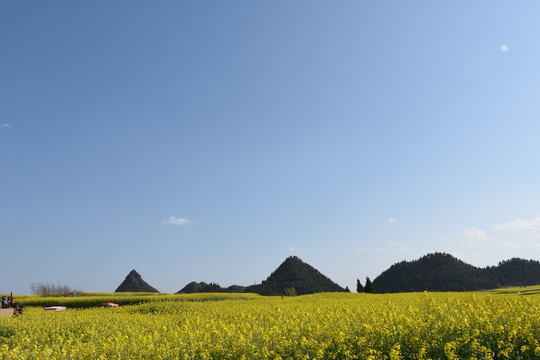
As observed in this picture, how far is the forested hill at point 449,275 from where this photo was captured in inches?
3654

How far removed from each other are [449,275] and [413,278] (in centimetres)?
825

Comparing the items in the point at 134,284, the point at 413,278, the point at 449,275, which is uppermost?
the point at 134,284

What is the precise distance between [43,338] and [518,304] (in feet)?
58.2

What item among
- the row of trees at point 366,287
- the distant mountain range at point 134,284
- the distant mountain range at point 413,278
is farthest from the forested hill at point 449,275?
the distant mountain range at point 134,284

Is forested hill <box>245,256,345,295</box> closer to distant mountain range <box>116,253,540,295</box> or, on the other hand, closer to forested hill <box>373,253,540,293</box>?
distant mountain range <box>116,253,540,295</box>

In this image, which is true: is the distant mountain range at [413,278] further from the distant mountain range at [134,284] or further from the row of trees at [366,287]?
the row of trees at [366,287]

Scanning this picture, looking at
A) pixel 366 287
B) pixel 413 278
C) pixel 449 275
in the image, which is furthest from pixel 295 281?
pixel 449 275

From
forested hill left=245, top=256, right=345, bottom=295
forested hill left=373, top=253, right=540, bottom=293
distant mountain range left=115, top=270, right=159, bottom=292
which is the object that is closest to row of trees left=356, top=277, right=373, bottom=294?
forested hill left=245, top=256, right=345, bottom=295

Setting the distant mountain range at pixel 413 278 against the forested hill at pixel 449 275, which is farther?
the forested hill at pixel 449 275

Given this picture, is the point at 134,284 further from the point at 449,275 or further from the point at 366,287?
the point at 449,275

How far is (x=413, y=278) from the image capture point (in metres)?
98.1

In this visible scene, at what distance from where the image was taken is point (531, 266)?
106m

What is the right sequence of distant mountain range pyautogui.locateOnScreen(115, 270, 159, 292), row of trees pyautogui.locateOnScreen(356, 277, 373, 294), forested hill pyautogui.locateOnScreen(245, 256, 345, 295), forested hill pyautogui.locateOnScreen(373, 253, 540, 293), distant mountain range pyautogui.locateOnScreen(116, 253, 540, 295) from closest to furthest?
row of trees pyautogui.locateOnScreen(356, 277, 373, 294) → forested hill pyautogui.locateOnScreen(245, 256, 345, 295) → distant mountain range pyautogui.locateOnScreen(116, 253, 540, 295) → distant mountain range pyautogui.locateOnScreen(115, 270, 159, 292) → forested hill pyautogui.locateOnScreen(373, 253, 540, 293)

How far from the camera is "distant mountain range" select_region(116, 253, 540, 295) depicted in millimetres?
82812
